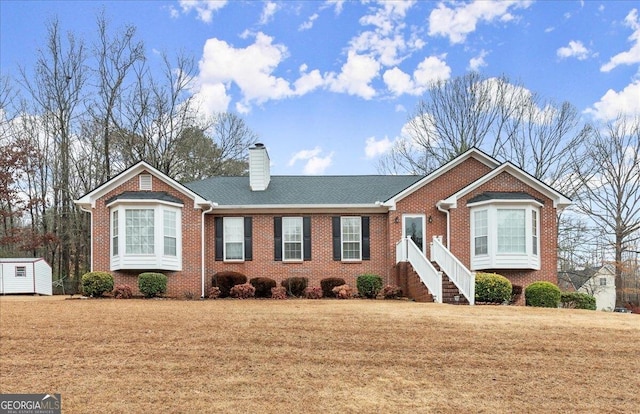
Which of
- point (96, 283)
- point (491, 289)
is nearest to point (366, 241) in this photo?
point (491, 289)

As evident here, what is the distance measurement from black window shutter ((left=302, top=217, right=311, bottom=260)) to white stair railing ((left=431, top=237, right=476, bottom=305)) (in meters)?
5.00

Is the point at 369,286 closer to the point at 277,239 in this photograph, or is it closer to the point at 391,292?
the point at 391,292

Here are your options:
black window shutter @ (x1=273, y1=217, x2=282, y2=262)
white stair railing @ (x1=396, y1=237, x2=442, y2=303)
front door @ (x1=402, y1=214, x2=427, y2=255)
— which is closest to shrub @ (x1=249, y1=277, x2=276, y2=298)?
black window shutter @ (x1=273, y1=217, x2=282, y2=262)

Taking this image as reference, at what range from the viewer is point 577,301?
20547 mm

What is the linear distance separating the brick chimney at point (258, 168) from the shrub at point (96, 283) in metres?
7.11

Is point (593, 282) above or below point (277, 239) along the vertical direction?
below

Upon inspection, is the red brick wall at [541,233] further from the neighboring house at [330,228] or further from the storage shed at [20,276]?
the storage shed at [20,276]

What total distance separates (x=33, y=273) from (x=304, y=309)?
16192 mm

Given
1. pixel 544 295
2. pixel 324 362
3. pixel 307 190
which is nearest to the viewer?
pixel 324 362

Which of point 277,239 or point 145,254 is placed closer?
point 145,254

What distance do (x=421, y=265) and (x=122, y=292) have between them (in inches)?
399

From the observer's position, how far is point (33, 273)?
1046 inches

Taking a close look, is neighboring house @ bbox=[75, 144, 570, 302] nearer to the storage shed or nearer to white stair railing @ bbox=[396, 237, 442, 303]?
white stair railing @ bbox=[396, 237, 442, 303]

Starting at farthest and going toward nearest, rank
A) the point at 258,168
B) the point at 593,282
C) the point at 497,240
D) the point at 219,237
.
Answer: the point at 593,282
the point at 258,168
the point at 219,237
the point at 497,240
